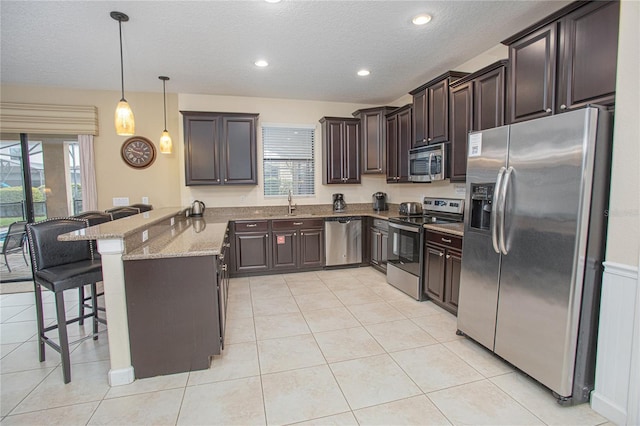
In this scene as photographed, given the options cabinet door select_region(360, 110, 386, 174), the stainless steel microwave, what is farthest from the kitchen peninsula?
cabinet door select_region(360, 110, 386, 174)

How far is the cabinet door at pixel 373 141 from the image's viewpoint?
4902 millimetres

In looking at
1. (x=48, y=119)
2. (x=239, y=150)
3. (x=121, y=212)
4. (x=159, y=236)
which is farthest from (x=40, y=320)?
(x=48, y=119)

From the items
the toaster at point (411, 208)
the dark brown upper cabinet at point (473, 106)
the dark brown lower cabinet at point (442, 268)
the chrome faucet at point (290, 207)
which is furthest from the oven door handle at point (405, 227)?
the chrome faucet at point (290, 207)

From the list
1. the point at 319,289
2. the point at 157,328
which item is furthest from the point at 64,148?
the point at 319,289

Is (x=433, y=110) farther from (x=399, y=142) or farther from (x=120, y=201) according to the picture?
(x=120, y=201)

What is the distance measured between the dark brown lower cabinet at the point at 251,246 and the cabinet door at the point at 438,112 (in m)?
2.56

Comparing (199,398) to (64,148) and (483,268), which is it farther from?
(64,148)

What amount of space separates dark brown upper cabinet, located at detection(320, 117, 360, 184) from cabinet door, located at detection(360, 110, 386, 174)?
4.8 inches

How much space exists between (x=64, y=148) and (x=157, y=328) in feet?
12.8

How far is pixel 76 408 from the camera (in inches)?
74.9

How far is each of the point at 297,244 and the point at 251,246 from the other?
682 mm

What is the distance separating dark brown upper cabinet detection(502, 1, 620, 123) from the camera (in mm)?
1897

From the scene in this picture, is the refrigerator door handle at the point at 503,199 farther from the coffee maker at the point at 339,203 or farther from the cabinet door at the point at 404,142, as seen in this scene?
the coffee maker at the point at 339,203

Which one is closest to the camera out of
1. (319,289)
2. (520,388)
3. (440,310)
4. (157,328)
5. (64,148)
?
(520,388)
